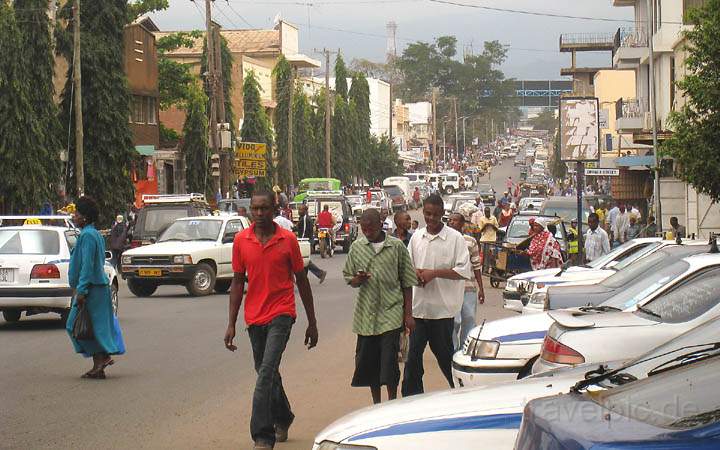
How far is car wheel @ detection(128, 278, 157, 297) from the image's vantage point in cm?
2472

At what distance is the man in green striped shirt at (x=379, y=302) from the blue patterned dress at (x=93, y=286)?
414 cm

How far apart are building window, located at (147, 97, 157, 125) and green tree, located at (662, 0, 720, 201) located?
36915 mm

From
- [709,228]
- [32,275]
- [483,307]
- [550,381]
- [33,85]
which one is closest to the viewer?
[550,381]

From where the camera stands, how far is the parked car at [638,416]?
3.89 meters

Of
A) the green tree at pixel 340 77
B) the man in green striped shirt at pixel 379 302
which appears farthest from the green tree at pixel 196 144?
the man in green striped shirt at pixel 379 302

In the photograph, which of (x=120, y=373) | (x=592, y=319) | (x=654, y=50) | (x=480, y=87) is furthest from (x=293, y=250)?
(x=480, y=87)

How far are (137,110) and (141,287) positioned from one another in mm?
31675

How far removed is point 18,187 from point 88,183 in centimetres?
737

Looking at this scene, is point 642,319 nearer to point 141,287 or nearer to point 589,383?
point 589,383

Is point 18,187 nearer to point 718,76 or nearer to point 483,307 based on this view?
point 483,307

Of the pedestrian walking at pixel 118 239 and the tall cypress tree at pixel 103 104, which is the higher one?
the tall cypress tree at pixel 103 104

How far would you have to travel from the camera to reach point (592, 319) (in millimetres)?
9594

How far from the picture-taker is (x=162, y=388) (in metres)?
12.4

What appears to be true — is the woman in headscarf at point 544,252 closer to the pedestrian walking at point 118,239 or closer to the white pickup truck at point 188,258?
the white pickup truck at point 188,258
